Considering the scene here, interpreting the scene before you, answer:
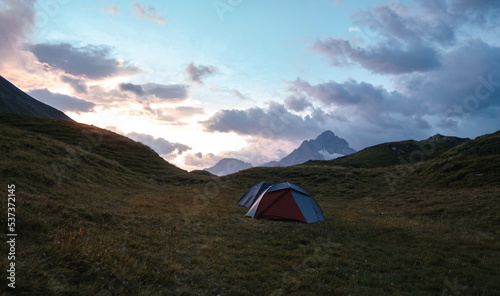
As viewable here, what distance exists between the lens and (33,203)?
408 inches

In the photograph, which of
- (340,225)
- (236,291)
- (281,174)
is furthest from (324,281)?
(281,174)

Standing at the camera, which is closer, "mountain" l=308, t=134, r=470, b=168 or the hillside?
the hillside

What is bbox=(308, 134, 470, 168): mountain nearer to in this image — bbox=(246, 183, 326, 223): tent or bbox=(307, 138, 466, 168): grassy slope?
bbox=(307, 138, 466, 168): grassy slope

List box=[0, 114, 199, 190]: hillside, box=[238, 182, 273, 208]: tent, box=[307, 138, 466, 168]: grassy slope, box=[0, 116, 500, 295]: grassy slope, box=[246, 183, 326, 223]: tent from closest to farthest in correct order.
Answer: box=[0, 116, 500, 295]: grassy slope
box=[246, 183, 326, 223]: tent
box=[0, 114, 199, 190]: hillside
box=[238, 182, 273, 208]: tent
box=[307, 138, 466, 168]: grassy slope

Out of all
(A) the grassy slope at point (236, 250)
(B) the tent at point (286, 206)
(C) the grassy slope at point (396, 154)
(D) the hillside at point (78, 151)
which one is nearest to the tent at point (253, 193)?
(B) the tent at point (286, 206)

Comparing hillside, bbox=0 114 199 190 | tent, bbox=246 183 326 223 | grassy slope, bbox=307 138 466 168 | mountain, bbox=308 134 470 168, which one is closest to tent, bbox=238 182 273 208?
tent, bbox=246 183 326 223

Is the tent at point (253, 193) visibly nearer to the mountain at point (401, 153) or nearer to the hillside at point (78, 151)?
the hillside at point (78, 151)

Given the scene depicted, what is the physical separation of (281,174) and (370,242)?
4016cm

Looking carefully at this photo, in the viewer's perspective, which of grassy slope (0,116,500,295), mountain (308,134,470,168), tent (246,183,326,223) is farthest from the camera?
mountain (308,134,470,168)

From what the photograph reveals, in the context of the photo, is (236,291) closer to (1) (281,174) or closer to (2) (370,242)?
(2) (370,242)

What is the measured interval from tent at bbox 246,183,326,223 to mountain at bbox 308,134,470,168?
3158 inches

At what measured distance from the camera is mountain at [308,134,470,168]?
102106mm

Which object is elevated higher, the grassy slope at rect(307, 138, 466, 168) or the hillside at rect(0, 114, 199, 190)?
the grassy slope at rect(307, 138, 466, 168)

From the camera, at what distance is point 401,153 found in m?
118
